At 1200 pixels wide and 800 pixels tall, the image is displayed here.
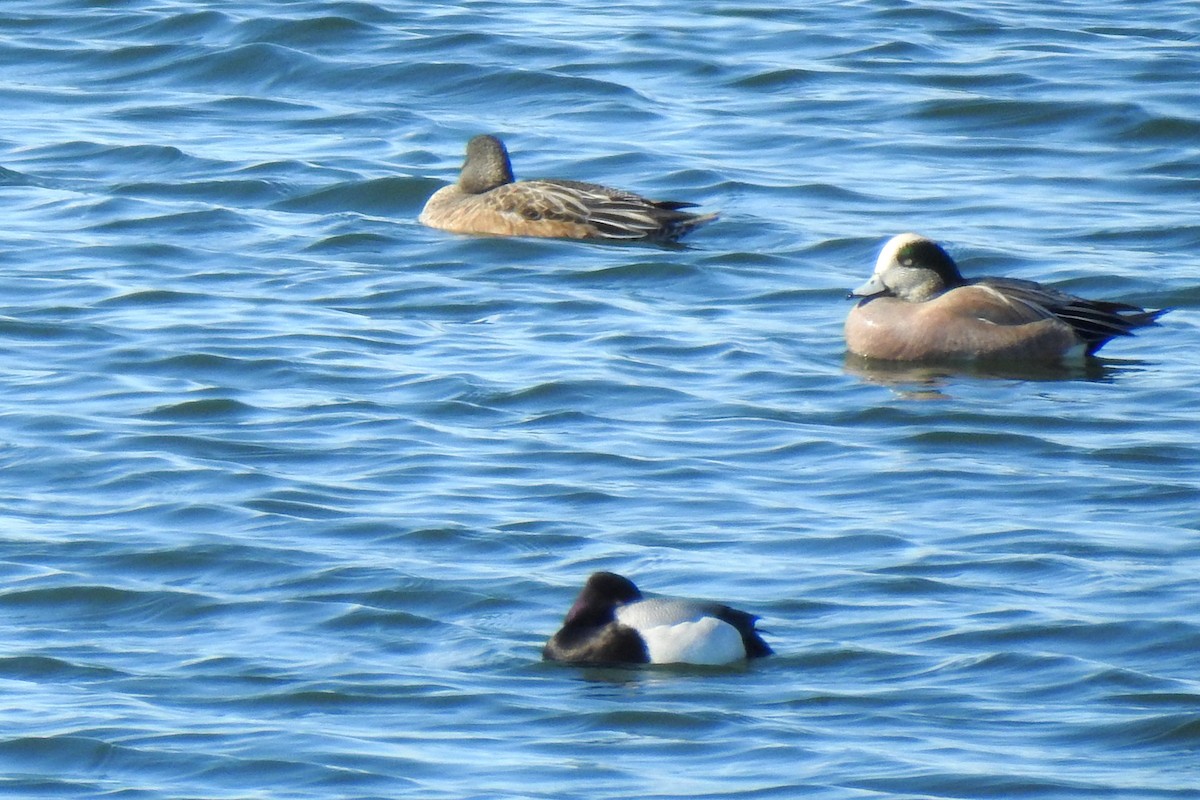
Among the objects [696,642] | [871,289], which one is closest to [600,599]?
[696,642]

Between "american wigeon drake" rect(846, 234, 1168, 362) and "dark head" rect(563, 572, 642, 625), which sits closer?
"dark head" rect(563, 572, 642, 625)

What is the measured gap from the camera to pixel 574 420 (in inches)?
445

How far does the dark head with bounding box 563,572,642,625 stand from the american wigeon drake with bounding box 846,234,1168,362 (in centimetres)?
430

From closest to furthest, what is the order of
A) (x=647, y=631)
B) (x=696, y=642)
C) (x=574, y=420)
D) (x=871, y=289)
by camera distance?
(x=696, y=642), (x=647, y=631), (x=574, y=420), (x=871, y=289)

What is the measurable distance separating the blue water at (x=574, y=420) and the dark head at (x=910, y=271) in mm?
475

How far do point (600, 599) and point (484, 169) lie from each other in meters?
7.17

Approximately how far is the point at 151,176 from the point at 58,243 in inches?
62.2

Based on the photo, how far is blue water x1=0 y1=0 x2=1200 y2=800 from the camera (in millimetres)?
7727

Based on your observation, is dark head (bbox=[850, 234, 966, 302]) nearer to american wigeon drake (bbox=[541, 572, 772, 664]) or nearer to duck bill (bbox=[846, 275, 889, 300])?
duck bill (bbox=[846, 275, 889, 300])

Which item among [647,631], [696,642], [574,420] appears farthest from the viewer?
[574,420]

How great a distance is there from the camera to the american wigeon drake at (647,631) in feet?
26.9

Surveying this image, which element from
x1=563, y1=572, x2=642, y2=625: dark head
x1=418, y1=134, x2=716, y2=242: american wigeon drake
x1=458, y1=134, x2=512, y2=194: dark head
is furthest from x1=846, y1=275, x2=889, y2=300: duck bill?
x1=563, y1=572, x2=642, y2=625: dark head

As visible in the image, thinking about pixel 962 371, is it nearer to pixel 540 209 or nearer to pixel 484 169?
pixel 540 209

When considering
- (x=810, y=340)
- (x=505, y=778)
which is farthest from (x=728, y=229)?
(x=505, y=778)
